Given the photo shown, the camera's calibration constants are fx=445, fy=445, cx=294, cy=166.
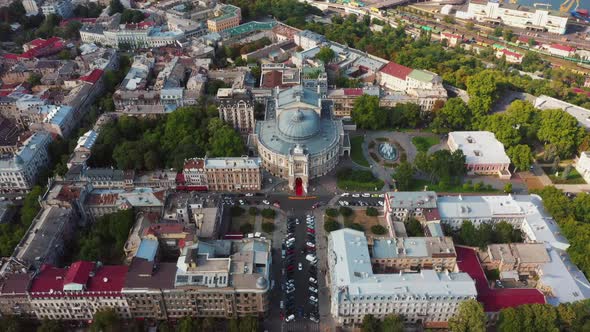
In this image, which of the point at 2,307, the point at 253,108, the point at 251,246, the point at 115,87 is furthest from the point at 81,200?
the point at 115,87

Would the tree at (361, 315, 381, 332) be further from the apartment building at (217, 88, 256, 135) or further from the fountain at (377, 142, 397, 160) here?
the apartment building at (217, 88, 256, 135)

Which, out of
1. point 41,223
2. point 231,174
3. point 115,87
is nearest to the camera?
point 41,223

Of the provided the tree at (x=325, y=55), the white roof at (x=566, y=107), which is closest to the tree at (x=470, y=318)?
the white roof at (x=566, y=107)

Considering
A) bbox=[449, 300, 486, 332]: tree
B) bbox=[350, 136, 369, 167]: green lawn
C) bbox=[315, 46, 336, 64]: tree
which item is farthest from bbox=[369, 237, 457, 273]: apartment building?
bbox=[315, 46, 336, 64]: tree

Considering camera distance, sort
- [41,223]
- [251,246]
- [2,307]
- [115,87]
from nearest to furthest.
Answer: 1. [2,307]
2. [251,246]
3. [41,223]
4. [115,87]

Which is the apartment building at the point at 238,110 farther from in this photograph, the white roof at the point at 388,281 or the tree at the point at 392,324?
the tree at the point at 392,324

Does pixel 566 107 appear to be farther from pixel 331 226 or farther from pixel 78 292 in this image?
pixel 78 292

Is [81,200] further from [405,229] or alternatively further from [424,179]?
[424,179]
